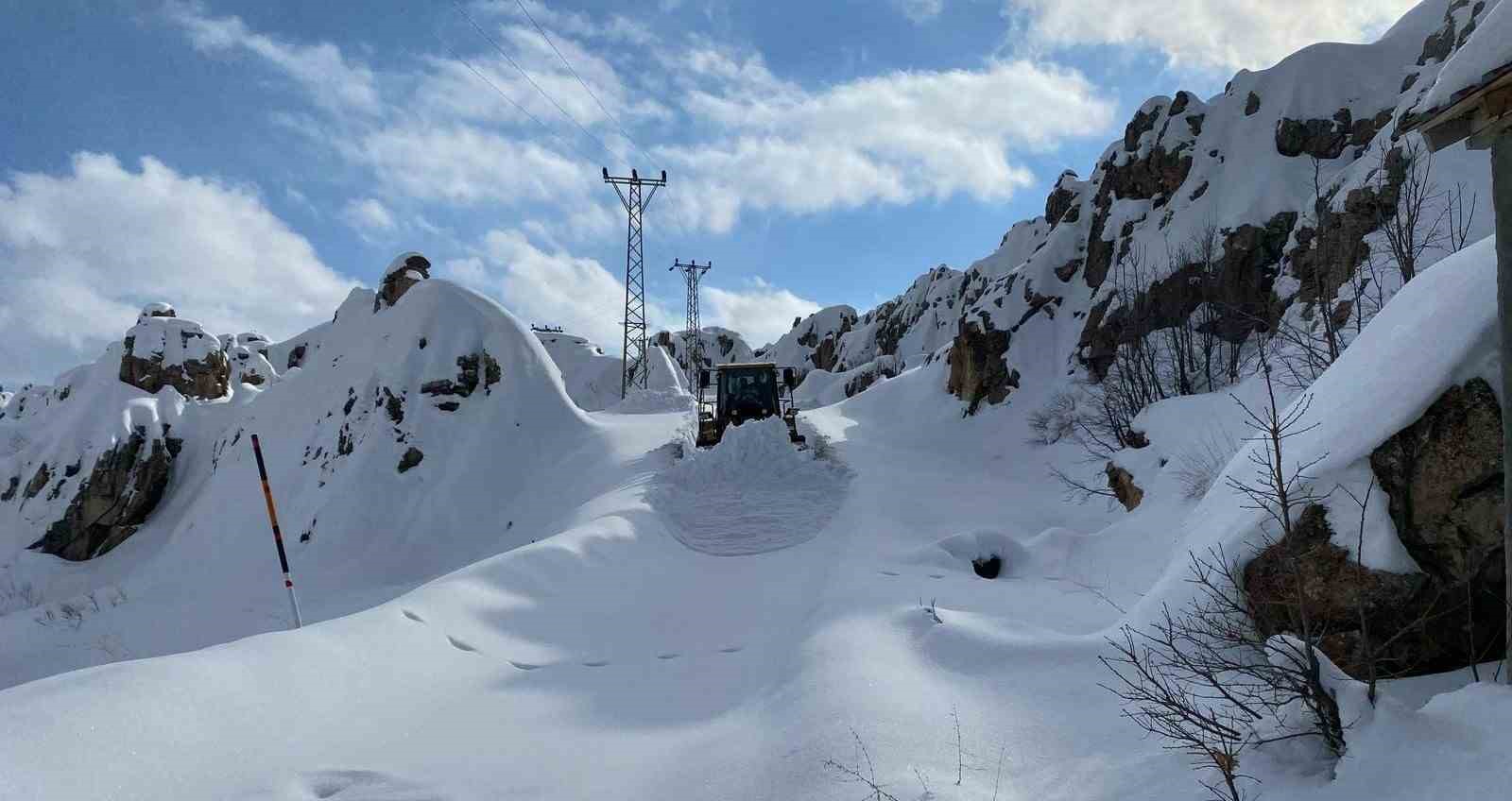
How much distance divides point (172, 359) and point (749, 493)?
31708 millimetres

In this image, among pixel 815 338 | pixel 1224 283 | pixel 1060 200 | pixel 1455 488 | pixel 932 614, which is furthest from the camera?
pixel 815 338

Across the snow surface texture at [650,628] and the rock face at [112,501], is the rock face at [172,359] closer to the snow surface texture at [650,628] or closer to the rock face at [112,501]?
the rock face at [112,501]

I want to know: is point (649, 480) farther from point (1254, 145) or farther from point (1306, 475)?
point (1254, 145)

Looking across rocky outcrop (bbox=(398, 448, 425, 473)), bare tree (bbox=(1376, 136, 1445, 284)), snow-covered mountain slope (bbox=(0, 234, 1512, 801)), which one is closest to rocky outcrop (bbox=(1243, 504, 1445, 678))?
snow-covered mountain slope (bbox=(0, 234, 1512, 801))

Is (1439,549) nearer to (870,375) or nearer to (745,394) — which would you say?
(745,394)

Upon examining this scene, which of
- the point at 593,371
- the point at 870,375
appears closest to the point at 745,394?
the point at 870,375

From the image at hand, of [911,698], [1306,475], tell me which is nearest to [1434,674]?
[1306,475]

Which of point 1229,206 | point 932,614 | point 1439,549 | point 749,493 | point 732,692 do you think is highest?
point 1229,206

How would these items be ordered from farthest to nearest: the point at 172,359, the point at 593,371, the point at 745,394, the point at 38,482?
the point at 593,371 < the point at 172,359 < the point at 38,482 < the point at 745,394

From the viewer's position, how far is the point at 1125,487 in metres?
13.2

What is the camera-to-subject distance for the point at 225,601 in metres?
16.4

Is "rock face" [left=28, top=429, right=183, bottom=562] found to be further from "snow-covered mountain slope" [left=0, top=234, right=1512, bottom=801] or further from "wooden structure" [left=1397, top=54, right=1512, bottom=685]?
"wooden structure" [left=1397, top=54, right=1512, bottom=685]

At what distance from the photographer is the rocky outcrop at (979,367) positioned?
3080 cm

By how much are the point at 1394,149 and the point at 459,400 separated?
2717 centimetres
